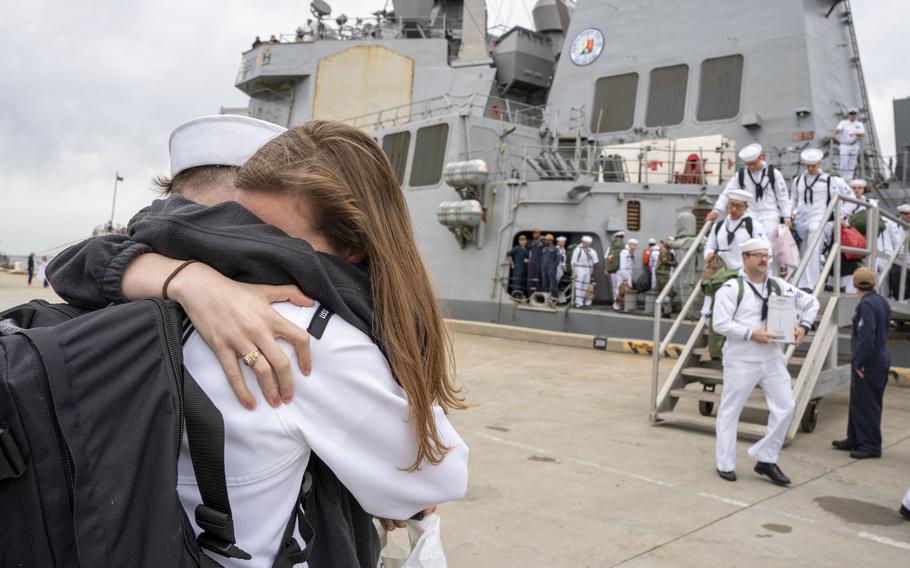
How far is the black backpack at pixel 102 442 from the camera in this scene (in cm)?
75

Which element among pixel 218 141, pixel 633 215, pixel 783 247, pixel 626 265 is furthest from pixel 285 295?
pixel 633 215

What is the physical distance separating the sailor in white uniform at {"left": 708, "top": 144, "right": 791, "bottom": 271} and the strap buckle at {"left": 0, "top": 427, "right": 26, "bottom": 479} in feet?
23.0

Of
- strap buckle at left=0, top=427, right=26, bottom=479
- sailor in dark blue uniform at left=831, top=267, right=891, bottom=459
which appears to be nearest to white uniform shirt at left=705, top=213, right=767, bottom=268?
sailor in dark blue uniform at left=831, top=267, right=891, bottom=459

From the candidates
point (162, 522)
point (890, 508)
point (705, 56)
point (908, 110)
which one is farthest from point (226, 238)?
point (908, 110)

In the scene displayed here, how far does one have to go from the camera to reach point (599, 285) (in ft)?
43.1

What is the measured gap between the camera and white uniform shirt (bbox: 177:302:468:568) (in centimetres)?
92

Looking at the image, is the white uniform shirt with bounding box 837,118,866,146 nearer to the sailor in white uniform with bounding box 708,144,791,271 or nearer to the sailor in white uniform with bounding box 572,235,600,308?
the sailor in white uniform with bounding box 572,235,600,308

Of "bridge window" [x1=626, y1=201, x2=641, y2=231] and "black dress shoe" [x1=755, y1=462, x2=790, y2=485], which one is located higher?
"bridge window" [x1=626, y1=201, x2=641, y2=231]

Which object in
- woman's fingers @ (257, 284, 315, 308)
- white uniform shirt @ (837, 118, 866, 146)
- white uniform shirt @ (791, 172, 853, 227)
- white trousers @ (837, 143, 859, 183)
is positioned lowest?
woman's fingers @ (257, 284, 315, 308)

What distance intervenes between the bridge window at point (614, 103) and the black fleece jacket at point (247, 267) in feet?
47.5

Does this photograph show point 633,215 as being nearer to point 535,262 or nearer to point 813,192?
point 535,262

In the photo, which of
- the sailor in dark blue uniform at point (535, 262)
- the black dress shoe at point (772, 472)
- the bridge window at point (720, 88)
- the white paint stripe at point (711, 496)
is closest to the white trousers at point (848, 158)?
the bridge window at point (720, 88)

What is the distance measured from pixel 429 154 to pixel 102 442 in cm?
1441

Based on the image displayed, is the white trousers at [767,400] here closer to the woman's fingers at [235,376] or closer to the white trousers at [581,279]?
the woman's fingers at [235,376]
